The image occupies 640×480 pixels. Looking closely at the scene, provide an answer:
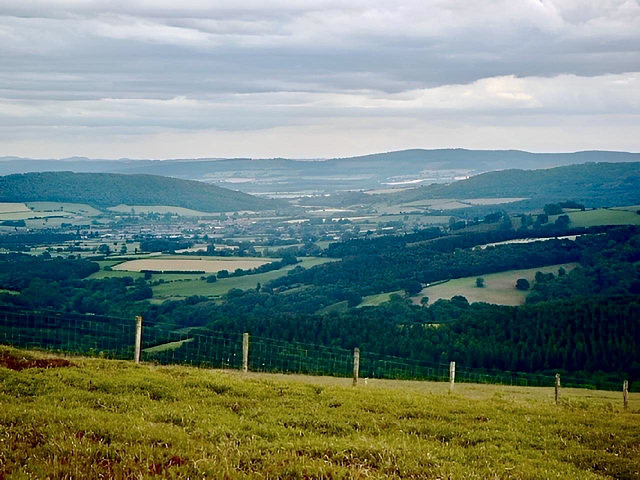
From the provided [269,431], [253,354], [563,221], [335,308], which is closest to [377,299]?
[335,308]

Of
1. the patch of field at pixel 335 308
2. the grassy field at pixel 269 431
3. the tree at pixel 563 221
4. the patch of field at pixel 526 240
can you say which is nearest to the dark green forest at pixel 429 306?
the patch of field at pixel 335 308

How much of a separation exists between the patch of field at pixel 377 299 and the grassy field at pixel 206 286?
17.5m

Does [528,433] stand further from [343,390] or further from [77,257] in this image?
[77,257]

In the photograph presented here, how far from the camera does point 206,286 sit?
114125 mm

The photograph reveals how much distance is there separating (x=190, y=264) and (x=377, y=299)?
3602 centimetres

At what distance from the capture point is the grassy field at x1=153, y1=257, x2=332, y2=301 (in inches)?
4240

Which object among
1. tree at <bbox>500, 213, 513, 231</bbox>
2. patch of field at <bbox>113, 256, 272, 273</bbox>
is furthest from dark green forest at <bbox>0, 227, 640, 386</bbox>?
tree at <bbox>500, 213, 513, 231</bbox>

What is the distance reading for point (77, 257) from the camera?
439 ft

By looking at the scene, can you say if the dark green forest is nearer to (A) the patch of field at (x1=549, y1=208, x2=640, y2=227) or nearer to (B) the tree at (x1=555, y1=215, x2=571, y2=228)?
(A) the patch of field at (x1=549, y1=208, x2=640, y2=227)

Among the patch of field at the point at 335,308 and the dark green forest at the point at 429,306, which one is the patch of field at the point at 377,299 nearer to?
the dark green forest at the point at 429,306

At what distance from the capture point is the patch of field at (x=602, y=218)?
145125 mm

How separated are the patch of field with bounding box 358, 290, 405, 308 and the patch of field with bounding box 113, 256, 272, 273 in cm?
2593

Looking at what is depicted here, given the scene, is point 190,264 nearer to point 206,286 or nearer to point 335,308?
point 206,286

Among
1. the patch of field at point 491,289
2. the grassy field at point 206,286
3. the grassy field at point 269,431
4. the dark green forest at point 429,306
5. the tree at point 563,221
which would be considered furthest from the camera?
the tree at point 563,221
